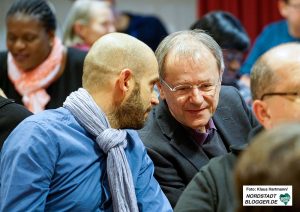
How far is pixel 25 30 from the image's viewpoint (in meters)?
3.30

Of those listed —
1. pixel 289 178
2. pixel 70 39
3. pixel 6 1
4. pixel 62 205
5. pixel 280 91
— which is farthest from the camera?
pixel 6 1

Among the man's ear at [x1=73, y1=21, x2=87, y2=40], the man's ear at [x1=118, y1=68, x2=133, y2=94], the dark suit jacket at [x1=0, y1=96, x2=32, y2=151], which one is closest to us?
the man's ear at [x1=118, y1=68, x2=133, y2=94]

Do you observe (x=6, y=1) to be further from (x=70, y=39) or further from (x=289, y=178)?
(x=289, y=178)

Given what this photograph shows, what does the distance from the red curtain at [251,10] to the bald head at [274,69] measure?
3907 mm

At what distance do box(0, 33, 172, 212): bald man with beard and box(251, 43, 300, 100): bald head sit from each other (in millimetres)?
389

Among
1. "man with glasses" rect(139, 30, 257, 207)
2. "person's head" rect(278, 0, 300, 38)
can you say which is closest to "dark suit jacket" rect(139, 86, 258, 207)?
"man with glasses" rect(139, 30, 257, 207)

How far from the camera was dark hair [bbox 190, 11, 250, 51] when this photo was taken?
132 inches

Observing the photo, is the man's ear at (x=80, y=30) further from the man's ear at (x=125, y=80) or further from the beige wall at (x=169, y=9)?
the man's ear at (x=125, y=80)

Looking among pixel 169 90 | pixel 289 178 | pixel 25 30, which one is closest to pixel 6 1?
pixel 25 30

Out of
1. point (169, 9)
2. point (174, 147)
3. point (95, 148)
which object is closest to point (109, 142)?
point (95, 148)

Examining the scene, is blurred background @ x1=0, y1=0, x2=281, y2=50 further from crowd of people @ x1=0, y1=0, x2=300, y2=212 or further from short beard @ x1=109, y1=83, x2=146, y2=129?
short beard @ x1=109, y1=83, x2=146, y2=129

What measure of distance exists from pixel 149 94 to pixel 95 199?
0.37 metres

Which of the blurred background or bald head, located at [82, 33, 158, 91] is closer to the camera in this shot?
bald head, located at [82, 33, 158, 91]

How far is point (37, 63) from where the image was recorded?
11.3 feet
